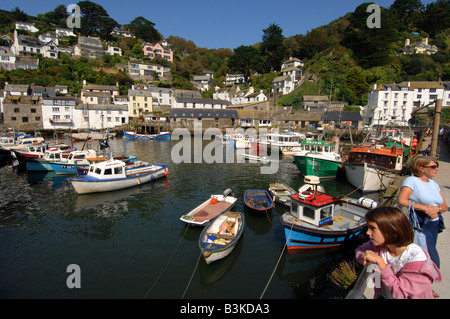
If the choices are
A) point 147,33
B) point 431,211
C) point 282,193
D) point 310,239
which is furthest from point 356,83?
point 147,33

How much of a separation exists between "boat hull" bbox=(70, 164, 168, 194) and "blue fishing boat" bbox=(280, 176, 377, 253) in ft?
51.7

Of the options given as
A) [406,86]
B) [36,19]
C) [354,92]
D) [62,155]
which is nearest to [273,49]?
[354,92]

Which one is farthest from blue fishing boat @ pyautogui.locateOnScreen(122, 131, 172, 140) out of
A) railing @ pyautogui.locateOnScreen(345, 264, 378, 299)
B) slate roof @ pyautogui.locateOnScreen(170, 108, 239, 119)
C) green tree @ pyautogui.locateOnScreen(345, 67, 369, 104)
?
railing @ pyautogui.locateOnScreen(345, 264, 378, 299)

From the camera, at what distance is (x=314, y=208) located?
12508 millimetres

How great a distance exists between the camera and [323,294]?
10.1 m

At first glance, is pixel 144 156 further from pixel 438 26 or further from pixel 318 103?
pixel 438 26

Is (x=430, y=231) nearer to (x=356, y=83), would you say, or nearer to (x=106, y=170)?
(x=106, y=170)

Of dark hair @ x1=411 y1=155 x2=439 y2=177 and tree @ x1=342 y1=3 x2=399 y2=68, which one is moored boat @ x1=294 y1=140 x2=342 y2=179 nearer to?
dark hair @ x1=411 y1=155 x2=439 y2=177

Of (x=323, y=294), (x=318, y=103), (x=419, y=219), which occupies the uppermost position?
(x=318, y=103)

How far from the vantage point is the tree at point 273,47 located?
4011 inches

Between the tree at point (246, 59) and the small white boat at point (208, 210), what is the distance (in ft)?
318

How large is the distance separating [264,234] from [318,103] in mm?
64871

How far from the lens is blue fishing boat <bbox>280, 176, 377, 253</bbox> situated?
12.3 metres

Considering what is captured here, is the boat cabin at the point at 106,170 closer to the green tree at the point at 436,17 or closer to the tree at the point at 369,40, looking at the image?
the tree at the point at 369,40
